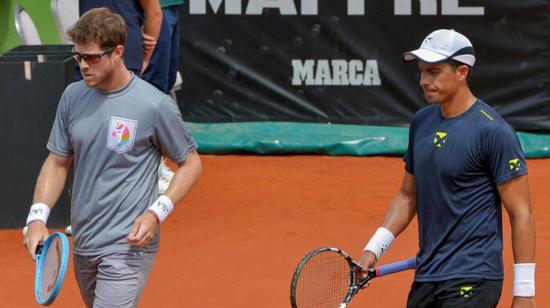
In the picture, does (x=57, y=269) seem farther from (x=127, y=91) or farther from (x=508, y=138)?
(x=508, y=138)

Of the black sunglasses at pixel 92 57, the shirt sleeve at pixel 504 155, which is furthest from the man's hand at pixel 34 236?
the shirt sleeve at pixel 504 155

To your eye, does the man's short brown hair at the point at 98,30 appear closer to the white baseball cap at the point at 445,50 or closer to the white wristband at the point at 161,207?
the white wristband at the point at 161,207

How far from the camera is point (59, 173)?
529 centimetres

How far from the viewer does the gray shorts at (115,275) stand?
5055 mm

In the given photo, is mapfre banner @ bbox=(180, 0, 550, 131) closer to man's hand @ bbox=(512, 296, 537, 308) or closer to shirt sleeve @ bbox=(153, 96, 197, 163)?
shirt sleeve @ bbox=(153, 96, 197, 163)

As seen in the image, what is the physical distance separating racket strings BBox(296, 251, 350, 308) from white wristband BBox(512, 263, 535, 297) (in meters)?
0.69

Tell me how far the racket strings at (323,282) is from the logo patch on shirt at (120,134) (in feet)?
2.95

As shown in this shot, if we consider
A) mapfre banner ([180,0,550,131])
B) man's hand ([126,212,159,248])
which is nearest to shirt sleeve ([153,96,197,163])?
man's hand ([126,212,159,248])

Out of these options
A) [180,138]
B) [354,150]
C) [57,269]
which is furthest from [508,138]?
[354,150]

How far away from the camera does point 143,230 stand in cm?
494

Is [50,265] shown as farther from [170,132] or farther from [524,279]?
[524,279]

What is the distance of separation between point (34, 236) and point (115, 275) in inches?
14.6

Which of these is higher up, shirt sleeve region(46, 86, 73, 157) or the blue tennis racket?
shirt sleeve region(46, 86, 73, 157)

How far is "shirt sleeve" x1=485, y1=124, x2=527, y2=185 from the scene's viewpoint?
4.68 metres
